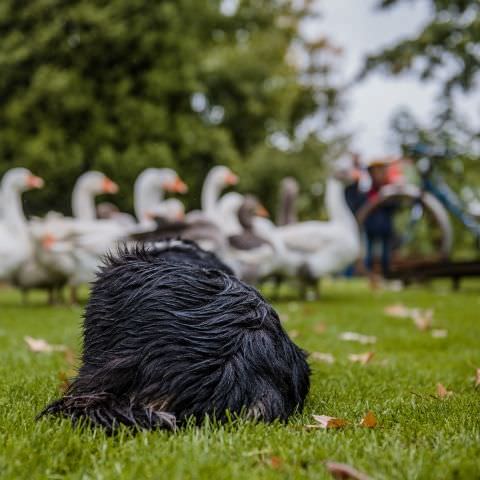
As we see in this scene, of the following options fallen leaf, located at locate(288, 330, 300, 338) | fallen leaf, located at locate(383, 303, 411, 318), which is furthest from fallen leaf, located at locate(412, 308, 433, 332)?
fallen leaf, located at locate(288, 330, 300, 338)

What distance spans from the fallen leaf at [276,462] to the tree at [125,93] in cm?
1463

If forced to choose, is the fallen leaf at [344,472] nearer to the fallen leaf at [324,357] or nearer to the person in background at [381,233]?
the fallen leaf at [324,357]

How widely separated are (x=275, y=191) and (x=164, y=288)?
665 inches

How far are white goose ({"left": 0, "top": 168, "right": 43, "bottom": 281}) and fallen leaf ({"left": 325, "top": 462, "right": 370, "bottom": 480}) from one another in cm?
619

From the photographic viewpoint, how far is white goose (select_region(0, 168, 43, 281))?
7.21m

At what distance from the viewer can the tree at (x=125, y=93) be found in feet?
52.2

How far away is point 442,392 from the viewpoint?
271 cm

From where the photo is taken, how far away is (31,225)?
24.6 feet

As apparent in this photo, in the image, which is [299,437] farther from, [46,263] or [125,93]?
[125,93]

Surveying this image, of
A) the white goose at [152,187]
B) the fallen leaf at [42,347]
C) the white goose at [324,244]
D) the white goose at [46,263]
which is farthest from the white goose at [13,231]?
the fallen leaf at [42,347]

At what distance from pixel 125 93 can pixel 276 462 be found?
16127 millimetres

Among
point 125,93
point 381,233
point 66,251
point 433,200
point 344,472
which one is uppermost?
point 125,93

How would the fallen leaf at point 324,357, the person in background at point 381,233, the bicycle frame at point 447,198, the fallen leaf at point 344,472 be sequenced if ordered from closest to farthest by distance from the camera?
the fallen leaf at point 344,472, the fallen leaf at point 324,357, the bicycle frame at point 447,198, the person in background at point 381,233

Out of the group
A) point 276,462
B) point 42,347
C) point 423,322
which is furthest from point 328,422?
point 423,322
